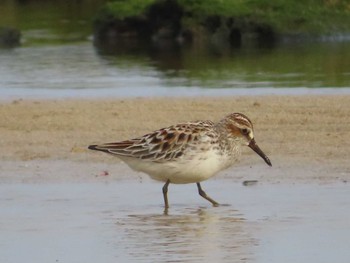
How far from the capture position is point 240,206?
12.1 m

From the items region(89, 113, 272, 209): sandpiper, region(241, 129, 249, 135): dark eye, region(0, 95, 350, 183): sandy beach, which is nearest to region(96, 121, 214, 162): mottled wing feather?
region(89, 113, 272, 209): sandpiper

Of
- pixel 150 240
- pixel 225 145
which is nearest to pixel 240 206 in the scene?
pixel 225 145

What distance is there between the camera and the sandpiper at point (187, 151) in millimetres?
12156

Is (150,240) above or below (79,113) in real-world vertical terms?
above

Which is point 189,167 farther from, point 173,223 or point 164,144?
point 173,223

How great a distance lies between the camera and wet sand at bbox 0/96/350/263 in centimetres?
1023

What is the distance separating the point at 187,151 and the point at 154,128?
15.9 ft

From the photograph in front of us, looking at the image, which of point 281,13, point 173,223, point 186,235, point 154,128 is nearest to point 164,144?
point 173,223

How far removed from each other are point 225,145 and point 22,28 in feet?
86.9

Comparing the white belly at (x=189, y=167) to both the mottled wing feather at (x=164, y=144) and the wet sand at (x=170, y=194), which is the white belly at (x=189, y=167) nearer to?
the mottled wing feather at (x=164, y=144)

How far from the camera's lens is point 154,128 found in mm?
16969

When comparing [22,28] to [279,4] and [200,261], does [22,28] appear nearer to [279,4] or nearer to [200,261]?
[279,4]

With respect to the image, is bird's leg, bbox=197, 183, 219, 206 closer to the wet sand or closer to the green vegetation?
the wet sand

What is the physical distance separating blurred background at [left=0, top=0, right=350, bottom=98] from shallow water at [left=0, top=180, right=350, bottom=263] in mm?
8237
